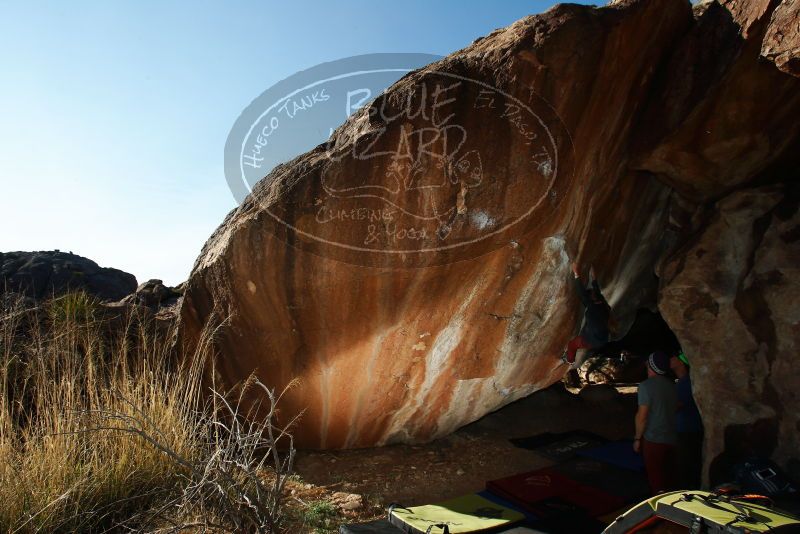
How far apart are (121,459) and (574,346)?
343 centimetres

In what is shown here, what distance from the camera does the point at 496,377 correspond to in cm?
464

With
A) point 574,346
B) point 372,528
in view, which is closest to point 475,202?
point 574,346

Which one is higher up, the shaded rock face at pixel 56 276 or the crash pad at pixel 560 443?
the shaded rock face at pixel 56 276

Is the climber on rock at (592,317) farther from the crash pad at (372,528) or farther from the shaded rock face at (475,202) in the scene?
the crash pad at (372,528)

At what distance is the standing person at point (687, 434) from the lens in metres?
3.95

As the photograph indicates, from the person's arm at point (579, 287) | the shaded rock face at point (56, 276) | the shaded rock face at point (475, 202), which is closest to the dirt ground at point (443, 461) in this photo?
the shaded rock face at point (475, 202)

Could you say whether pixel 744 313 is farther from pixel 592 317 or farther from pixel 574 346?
pixel 574 346

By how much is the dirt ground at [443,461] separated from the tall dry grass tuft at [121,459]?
498 millimetres

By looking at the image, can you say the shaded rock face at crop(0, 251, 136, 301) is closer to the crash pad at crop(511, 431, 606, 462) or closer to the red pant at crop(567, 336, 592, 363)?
the crash pad at crop(511, 431, 606, 462)


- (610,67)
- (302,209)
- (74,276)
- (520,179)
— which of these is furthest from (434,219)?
(74,276)

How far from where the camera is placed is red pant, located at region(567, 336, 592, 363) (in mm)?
4723

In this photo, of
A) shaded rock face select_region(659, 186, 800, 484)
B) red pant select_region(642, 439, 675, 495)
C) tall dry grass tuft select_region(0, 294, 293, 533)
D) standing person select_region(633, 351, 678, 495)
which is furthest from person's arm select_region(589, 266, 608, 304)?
tall dry grass tuft select_region(0, 294, 293, 533)

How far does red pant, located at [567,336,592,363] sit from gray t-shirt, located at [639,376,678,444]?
0.88m

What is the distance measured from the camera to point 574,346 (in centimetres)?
477
